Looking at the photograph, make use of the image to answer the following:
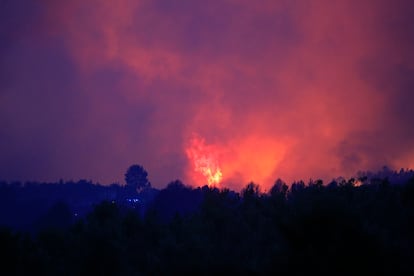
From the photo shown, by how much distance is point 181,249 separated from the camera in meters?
30.2

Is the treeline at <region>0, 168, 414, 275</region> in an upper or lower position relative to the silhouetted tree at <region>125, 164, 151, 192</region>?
lower

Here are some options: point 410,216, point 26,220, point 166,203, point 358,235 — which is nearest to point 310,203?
point 358,235

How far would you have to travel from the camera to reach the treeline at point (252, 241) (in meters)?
22.8

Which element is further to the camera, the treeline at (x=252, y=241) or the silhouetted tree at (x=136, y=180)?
the silhouetted tree at (x=136, y=180)

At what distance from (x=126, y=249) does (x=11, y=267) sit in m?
7.80

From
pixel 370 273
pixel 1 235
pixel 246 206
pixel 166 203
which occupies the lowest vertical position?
pixel 370 273

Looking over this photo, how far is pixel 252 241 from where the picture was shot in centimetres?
3309

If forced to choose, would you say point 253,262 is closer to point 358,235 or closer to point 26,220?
point 358,235

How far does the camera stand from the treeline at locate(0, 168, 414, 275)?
2277 cm

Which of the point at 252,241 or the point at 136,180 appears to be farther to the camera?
the point at 136,180

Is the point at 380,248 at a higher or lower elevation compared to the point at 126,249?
lower

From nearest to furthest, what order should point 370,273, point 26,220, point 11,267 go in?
point 370,273
point 11,267
point 26,220

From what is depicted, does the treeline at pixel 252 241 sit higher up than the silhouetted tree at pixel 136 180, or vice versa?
the silhouetted tree at pixel 136 180

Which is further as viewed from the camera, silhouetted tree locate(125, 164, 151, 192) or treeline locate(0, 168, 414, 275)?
silhouetted tree locate(125, 164, 151, 192)
